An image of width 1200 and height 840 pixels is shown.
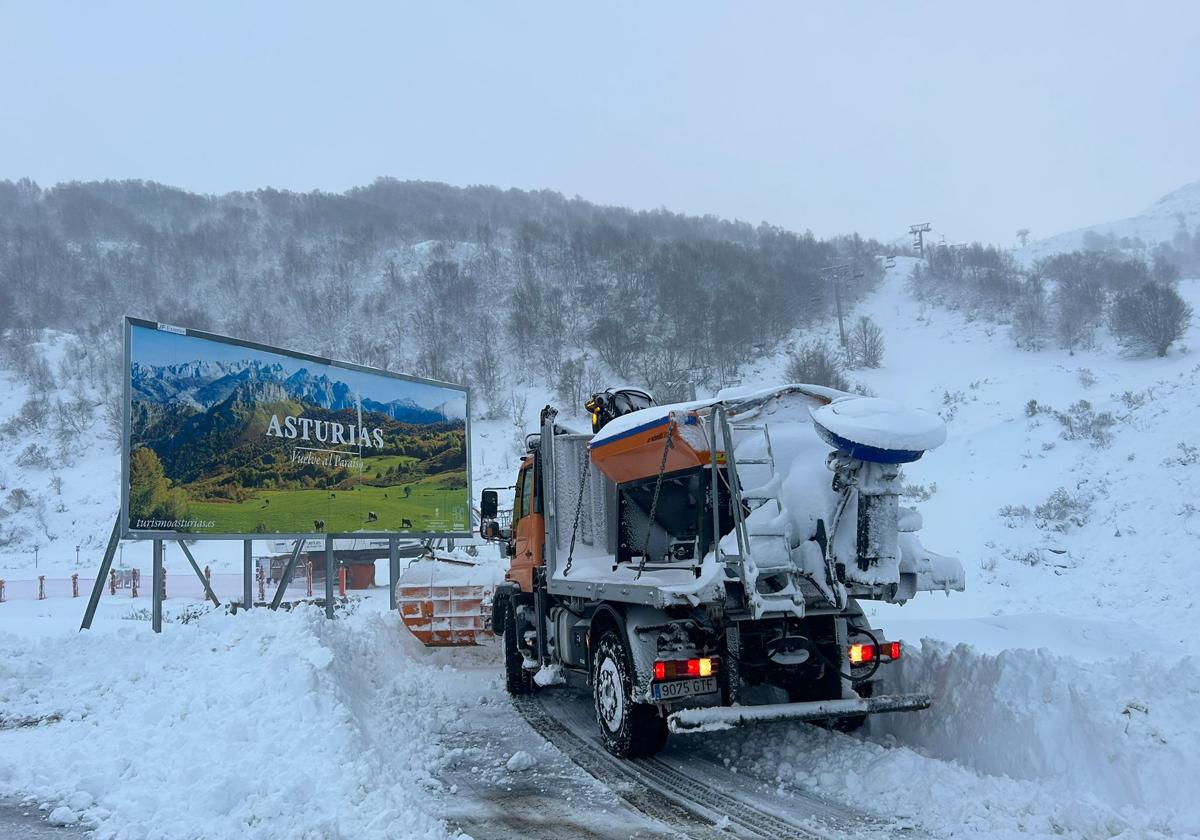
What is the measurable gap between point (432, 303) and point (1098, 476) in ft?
179

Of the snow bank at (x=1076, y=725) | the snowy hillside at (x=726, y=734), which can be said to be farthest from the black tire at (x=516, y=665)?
the snow bank at (x=1076, y=725)

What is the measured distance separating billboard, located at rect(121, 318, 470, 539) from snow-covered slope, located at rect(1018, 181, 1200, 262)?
439ft

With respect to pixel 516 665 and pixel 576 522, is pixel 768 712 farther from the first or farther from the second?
pixel 516 665

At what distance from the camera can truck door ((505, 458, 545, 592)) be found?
10328mm

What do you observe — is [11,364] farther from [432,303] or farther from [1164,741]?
[1164,741]

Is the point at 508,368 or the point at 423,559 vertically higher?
the point at 508,368

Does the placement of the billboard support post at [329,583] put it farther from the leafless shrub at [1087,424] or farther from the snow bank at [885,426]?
the leafless shrub at [1087,424]

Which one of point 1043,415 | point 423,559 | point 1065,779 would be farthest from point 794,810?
point 1043,415

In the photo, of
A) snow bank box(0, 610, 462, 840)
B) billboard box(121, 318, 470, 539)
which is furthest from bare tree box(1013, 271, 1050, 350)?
snow bank box(0, 610, 462, 840)

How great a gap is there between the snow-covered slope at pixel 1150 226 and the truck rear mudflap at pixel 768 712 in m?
142

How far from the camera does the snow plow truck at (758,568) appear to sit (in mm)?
6566

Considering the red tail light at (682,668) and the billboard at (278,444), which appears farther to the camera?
the billboard at (278,444)

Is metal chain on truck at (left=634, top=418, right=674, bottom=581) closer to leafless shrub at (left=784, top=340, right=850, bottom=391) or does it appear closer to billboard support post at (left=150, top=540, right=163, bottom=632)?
billboard support post at (left=150, top=540, right=163, bottom=632)

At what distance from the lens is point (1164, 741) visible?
563cm
